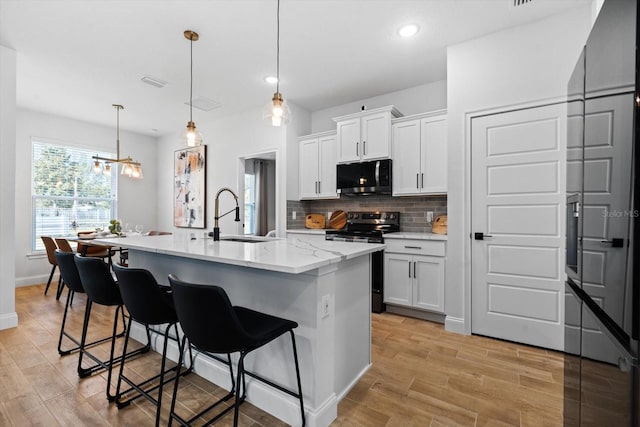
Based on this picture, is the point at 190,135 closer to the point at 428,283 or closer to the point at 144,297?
the point at 144,297

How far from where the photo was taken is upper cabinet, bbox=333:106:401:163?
151 inches

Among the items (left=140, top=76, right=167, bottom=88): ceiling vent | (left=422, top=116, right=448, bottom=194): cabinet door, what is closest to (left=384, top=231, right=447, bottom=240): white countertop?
(left=422, top=116, right=448, bottom=194): cabinet door

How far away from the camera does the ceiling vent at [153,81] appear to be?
12.4ft

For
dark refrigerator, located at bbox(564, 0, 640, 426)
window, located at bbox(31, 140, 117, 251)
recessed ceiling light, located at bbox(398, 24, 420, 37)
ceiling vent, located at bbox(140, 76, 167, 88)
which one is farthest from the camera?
window, located at bbox(31, 140, 117, 251)

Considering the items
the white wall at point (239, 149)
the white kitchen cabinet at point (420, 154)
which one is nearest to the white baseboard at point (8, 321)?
the white wall at point (239, 149)

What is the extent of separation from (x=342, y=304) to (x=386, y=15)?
244 centimetres

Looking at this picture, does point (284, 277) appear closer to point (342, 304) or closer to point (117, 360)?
point (342, 304)

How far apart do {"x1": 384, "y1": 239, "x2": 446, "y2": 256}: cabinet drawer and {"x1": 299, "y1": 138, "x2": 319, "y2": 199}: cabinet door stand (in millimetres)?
1562

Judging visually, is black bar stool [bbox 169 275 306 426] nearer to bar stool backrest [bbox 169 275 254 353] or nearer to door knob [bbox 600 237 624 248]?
bar stool backrest [bbox 169 275 254 353]

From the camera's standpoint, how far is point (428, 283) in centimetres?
329

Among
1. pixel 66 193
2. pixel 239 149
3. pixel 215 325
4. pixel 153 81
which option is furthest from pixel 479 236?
pixel 66 193

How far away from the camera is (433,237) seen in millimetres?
3250

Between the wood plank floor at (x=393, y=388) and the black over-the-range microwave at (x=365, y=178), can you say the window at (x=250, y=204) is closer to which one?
the black over-the-range microwave at (x=365, y=178)

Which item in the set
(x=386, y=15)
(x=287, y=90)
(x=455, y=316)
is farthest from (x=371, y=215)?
(x=386, y=15)
